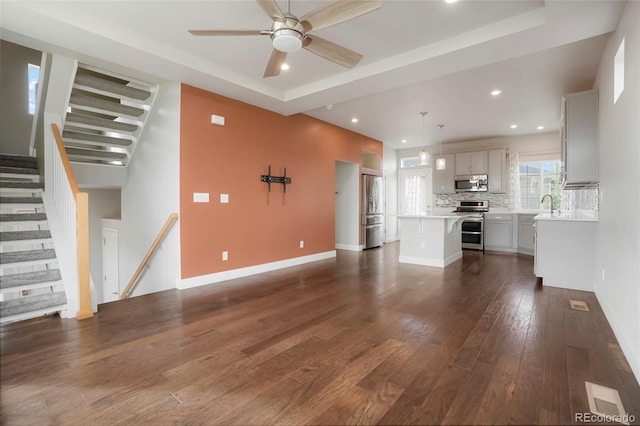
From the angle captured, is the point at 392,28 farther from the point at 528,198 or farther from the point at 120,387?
the point at 528,198

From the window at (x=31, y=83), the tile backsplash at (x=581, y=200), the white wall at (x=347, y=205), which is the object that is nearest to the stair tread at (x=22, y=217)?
the window at (x=31, y=83)

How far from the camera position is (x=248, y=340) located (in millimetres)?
2535

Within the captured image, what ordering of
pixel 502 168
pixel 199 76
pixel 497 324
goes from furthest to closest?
pixel 502 168 < pixel 199 76 < pixel 497 324

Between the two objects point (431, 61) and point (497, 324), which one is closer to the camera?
point (497, 324)

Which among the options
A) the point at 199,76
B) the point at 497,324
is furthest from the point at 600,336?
the point at 199,76

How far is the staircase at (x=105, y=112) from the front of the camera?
13.5 ft

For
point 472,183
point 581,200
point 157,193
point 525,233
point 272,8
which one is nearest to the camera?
point 272,8

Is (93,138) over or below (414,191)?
over

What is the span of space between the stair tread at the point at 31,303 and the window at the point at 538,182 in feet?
28.9

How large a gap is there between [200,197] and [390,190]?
20.1ft

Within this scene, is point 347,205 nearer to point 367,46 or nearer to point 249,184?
point 249,184

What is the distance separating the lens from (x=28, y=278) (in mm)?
3045

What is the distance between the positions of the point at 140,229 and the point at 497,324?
5157 mm

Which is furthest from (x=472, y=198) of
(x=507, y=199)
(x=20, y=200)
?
(x=20, y=200)
